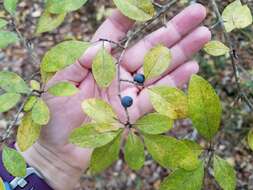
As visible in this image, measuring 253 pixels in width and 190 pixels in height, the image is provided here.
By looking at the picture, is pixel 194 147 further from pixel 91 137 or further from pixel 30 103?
pixel 30 103

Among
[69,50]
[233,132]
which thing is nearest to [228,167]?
[69,50]

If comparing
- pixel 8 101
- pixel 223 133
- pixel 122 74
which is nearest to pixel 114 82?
pixel 122 74

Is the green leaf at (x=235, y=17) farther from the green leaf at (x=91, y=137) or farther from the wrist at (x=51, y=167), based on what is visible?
the wrist at (x=51, y=167)

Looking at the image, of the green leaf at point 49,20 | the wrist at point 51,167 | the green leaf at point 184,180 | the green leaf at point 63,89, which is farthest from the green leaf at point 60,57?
the wrist at point 51,167

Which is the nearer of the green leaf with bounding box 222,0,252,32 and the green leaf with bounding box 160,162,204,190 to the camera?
the green leaf with bounding box 160,162,204,190

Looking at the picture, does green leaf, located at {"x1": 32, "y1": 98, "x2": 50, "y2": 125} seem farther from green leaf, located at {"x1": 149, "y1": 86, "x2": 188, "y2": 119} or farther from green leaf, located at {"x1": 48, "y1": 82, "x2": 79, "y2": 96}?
green leaf, located at {"x1": 149, "y1": 86, "x2": 188, "y2": 119}

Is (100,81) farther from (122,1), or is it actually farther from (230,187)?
(230,187)

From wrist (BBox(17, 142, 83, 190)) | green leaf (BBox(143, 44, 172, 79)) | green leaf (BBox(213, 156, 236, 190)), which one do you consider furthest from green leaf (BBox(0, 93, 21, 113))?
wrist (BBox(17, 142, 83, 190))
